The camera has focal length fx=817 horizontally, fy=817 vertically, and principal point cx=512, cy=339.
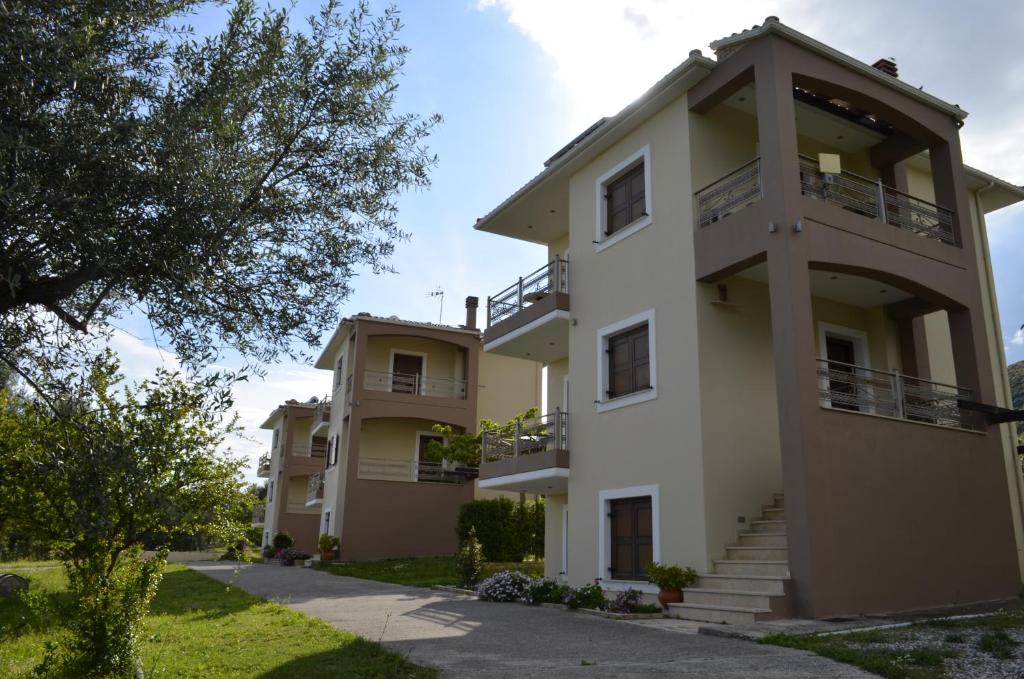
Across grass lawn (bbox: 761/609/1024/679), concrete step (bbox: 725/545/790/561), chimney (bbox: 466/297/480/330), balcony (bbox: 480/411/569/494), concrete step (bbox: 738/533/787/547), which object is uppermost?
chimney (bbox: 466/297/480/330)

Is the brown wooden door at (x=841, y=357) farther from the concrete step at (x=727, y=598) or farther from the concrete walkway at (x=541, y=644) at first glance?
the concrete walkway at (x=541, y=644)

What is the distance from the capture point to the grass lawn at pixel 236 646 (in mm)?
7426

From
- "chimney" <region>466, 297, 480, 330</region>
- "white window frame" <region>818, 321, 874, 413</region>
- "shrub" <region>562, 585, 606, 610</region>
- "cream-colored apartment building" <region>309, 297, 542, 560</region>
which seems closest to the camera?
"shrub" <region>562, 585, 606, 610</region>

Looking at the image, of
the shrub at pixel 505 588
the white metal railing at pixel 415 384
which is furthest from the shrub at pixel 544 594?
the white metal railing at pixel 415 384

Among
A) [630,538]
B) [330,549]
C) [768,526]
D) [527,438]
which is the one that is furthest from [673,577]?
[330,549]

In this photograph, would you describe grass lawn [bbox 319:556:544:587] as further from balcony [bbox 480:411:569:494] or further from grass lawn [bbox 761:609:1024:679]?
grass lawn [bbox 761:609:1024:679]

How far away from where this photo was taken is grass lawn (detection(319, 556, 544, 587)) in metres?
19.2

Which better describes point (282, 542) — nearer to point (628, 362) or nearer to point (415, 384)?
point (415, 384)

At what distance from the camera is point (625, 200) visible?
15523 millimetres

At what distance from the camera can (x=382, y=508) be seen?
2816 centimetres

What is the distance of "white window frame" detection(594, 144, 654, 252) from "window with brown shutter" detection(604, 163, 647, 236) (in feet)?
0.22

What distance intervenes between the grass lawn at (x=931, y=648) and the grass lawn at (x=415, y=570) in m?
10.3

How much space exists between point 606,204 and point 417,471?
16056 mm

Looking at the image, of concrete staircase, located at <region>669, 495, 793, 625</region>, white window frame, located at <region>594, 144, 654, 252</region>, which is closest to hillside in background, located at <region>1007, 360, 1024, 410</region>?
concrete staircase, located at <region>669, 495, 793, 625</region>
